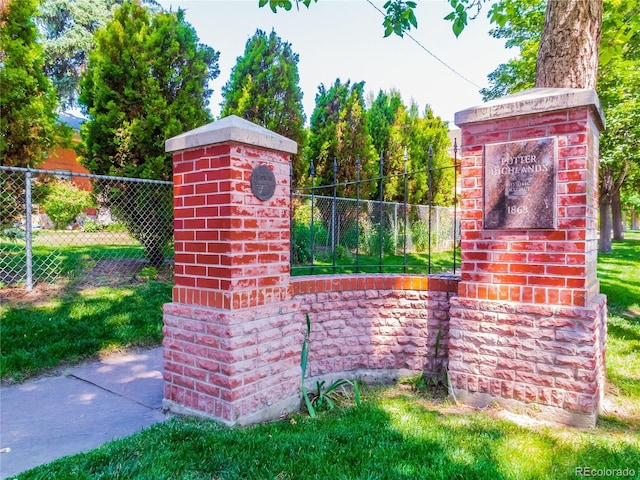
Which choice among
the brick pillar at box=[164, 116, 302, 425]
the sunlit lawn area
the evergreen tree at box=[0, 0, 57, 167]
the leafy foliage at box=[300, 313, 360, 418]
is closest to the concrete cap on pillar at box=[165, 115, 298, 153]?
the brick pillar at box=[164, 116, 302, 425]

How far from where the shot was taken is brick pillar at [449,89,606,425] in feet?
9.25

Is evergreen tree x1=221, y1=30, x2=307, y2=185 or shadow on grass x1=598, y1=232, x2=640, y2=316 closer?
shadow on grass x1=598, y1=232, x2=640, y2=316

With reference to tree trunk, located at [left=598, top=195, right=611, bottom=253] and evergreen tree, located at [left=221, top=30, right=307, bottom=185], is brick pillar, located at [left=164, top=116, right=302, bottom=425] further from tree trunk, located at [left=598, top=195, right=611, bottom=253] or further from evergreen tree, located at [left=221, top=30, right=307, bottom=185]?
tree trunk, located at [left=598, top=195, right=611, bottom=253]

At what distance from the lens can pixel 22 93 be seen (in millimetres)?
5691

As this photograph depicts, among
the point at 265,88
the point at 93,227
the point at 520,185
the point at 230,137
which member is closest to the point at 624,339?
the point at 520,185

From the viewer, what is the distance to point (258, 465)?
2.08 m

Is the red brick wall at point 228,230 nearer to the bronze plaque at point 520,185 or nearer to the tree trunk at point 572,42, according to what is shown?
the bronze plaque at point 520,185

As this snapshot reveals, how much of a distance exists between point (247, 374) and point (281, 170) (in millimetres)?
1431

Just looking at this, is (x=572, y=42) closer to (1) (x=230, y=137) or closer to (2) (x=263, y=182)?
(2) (x=263, y=182)

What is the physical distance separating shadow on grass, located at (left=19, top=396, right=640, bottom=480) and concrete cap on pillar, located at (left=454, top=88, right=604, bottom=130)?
7.13ft

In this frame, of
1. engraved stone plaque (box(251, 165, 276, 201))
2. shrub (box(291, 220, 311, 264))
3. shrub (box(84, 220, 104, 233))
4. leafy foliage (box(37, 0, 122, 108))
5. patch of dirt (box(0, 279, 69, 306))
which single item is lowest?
patch of dirt (box(0, 279, 69, 306))

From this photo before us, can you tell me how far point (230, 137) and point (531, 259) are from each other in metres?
2.27

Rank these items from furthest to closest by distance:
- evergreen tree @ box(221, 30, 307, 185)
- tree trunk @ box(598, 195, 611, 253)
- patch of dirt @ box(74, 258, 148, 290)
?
tree trunk @ box(598, 195, 611, 253), evergreen tree @ box(221, 30, 307, 185), patch of dirt @ box(74, 258, 148, 290)

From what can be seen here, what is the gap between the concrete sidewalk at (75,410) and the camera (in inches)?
89.4
